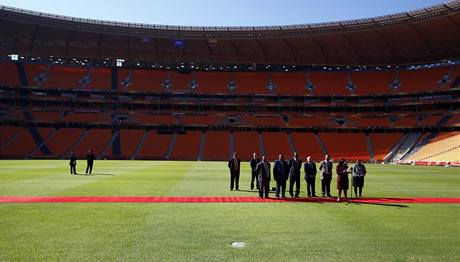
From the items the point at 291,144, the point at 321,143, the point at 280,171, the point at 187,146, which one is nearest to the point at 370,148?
the point at 321,143

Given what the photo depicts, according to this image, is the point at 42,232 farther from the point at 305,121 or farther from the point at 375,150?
the point at 305,121

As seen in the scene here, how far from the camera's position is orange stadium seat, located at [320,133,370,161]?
58094 millimetres

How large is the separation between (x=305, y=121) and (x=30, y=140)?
4369 centimetres

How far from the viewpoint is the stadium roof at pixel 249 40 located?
57438 millimetres

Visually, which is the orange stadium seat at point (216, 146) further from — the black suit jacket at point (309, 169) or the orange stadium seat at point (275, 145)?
the black suit jacket at point (309, 169)

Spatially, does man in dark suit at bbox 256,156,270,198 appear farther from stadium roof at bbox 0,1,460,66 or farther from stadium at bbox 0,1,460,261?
stadium roof at bbox 0,1,460,66

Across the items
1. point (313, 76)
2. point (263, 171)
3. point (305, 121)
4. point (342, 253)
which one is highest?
point (313, 76)

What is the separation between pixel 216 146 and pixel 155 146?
30.7 feet

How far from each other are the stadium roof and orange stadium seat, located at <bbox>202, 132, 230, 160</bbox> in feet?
50.7

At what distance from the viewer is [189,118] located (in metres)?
68.5

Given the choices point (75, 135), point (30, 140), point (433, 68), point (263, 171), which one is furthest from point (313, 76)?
point (263, 171)

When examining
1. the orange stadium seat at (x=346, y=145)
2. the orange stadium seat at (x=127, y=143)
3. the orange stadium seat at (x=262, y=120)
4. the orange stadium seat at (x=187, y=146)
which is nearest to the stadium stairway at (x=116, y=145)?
the orange stadium seat at (x=127, y=143)

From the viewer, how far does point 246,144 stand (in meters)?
62.3

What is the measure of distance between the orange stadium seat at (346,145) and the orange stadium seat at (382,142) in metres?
1.34
